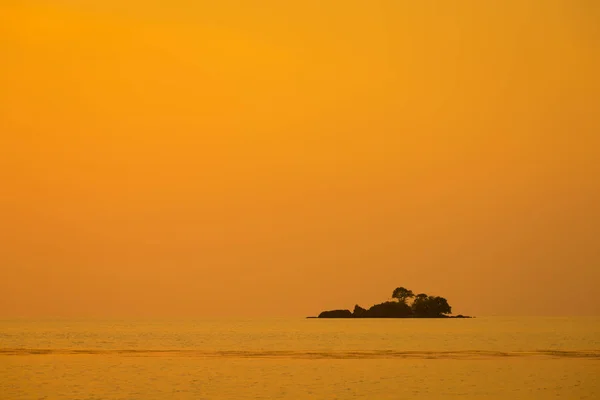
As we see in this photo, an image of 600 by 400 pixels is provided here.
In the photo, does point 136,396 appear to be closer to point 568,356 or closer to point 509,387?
point 509,387

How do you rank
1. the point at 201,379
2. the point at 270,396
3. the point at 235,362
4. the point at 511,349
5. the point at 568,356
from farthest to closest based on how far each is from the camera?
the point at 511,349 → the point at 568,356 → the point at 235,362 → the point at 201,379 → the point at 270,396

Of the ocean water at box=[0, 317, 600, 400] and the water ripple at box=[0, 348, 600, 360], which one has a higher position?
the water ripple at box=[0, 348, 600, 360]

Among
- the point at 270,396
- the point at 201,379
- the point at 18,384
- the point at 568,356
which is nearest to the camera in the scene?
the point at 270,396

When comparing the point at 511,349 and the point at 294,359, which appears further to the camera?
the point at 511,349

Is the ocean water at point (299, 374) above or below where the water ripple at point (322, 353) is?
below

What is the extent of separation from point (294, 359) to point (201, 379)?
27.1 metres

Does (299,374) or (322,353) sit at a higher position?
(322,353)

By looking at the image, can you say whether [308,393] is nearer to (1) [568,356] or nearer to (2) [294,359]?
(2) [294,359]

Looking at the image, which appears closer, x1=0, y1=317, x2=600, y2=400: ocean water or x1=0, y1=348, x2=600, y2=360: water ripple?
x1=0, y1=317, x2=600, y2=400: ocean water

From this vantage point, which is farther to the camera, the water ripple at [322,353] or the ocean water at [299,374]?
the water ripple at [322,353]

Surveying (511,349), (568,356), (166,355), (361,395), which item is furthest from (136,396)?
(511,349)

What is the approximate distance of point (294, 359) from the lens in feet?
334

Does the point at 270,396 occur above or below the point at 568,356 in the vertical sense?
below

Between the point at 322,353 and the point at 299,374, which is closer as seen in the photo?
the point at 299,374
